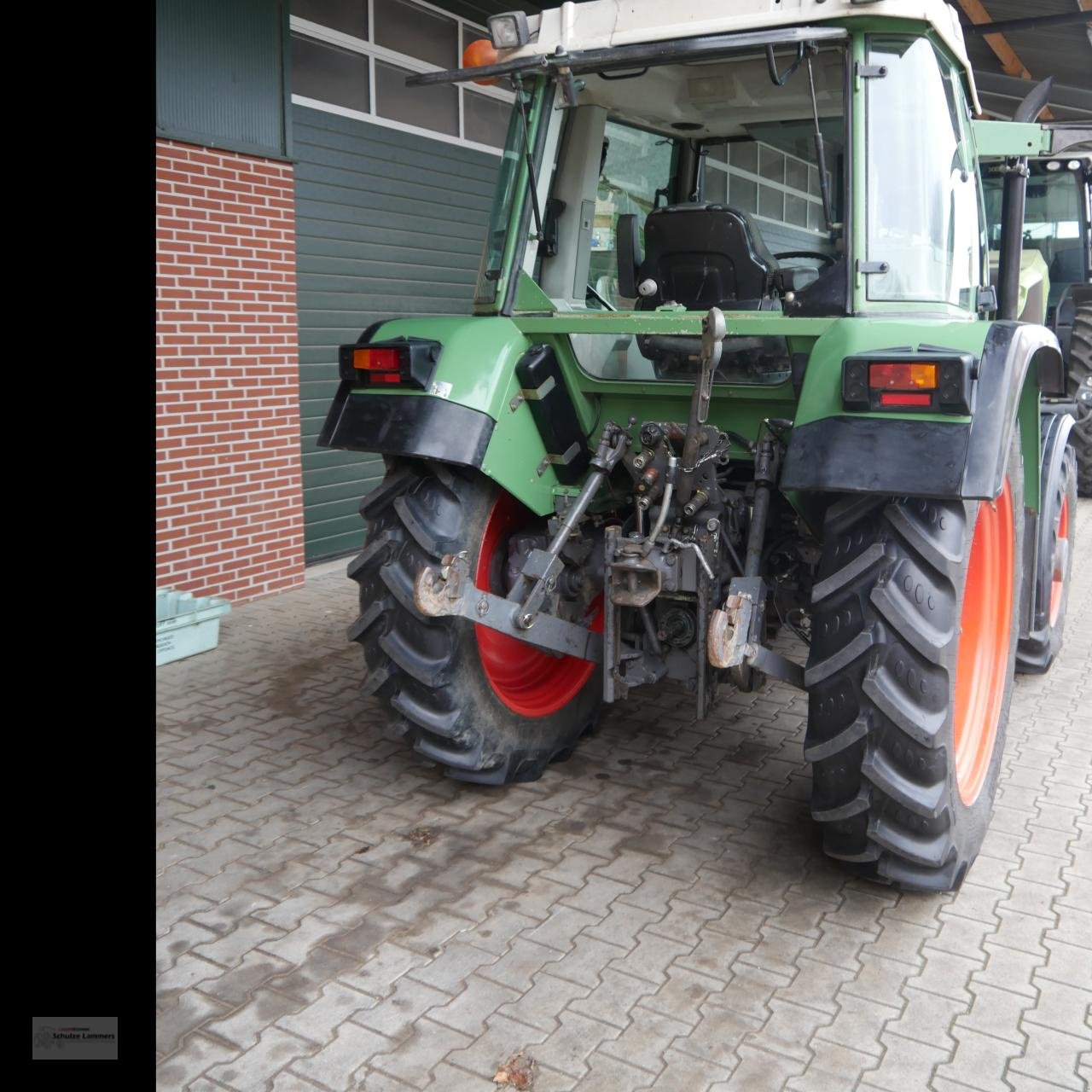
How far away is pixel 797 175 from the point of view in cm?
337

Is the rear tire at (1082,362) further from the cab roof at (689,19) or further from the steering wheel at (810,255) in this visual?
the cab roof at (689,19)

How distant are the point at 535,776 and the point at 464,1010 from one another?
1.29 meters

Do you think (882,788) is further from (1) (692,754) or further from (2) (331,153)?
Result: (2) (331,153)

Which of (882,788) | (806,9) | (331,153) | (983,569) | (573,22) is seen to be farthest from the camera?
(331,153)

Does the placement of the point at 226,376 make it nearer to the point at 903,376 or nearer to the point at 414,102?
the point at 414,102

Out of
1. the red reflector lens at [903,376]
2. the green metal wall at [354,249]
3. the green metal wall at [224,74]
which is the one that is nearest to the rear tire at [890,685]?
the red reflector lens at [903,376]

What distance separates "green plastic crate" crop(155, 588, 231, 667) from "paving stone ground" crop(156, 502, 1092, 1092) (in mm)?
764

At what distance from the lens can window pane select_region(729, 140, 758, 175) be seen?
13.6 ft

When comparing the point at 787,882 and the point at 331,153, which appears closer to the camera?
Answer: the point at 787,882

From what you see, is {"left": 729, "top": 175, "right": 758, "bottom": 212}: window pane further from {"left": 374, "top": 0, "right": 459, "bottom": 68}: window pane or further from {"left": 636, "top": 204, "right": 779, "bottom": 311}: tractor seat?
{"left": 374, "top": 0, "right": 459, "bottom": 68}: window pane
